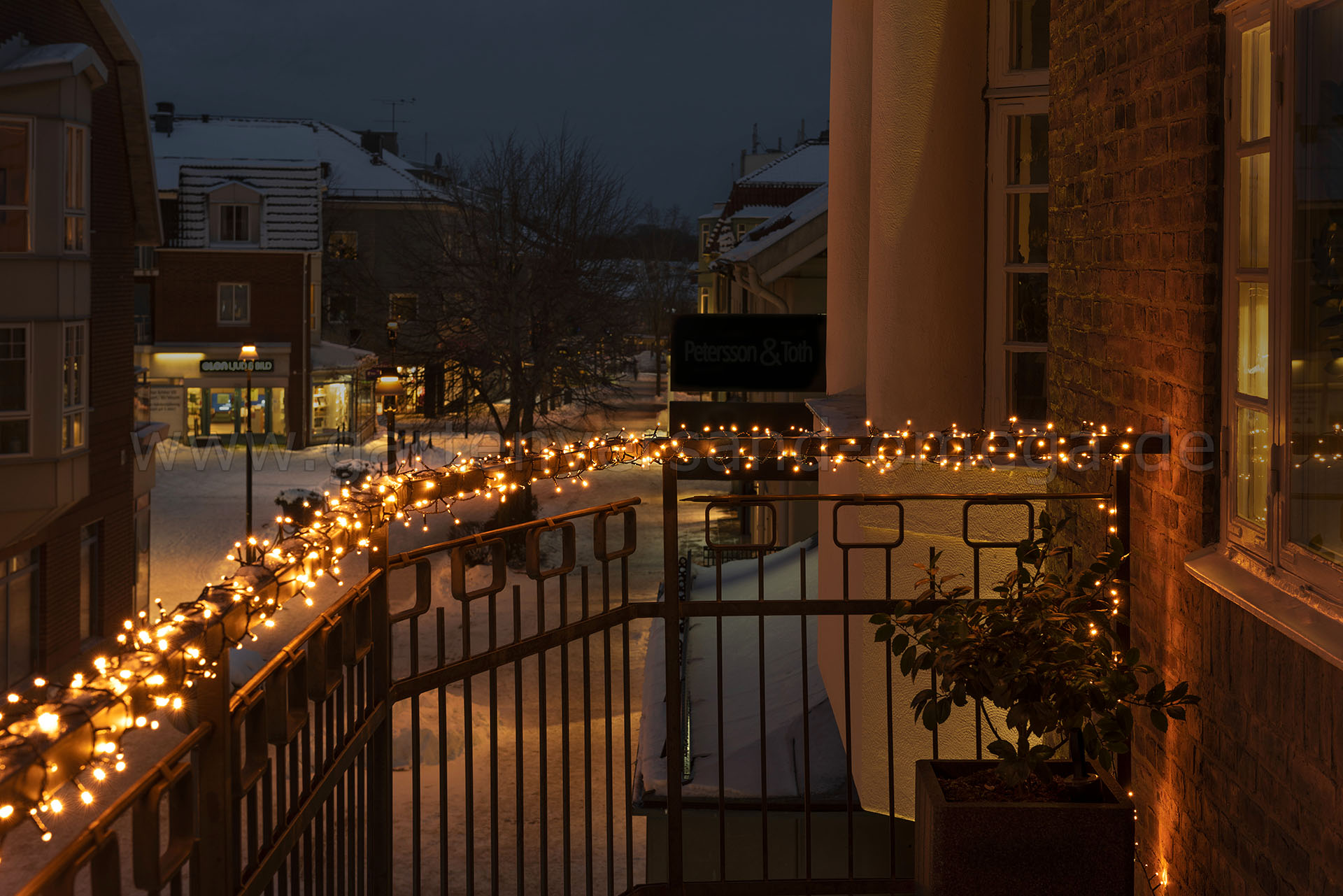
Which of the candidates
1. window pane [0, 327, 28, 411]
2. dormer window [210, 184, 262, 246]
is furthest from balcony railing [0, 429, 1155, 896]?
dormer window [210, 184, 262, 246]

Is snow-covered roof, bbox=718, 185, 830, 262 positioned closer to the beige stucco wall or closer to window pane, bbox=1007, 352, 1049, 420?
the beige stucco wall

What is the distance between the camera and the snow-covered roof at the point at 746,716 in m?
7.67

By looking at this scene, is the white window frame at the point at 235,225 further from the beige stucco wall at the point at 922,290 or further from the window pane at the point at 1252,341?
the window pane at the point at 1252,341

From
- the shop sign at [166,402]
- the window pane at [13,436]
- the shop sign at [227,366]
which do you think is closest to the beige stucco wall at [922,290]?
the window pane at [13,436]

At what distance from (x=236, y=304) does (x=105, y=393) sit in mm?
20687

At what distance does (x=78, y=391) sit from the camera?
651 inches

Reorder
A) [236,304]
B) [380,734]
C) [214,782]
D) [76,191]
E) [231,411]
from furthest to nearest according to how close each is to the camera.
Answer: [231,411] < [236,304] < [76,191] < [380,734] < [214,782]

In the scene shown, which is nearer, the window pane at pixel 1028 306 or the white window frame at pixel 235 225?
the window pane at pixel 1028 306

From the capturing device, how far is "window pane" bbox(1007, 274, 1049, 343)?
252 inches

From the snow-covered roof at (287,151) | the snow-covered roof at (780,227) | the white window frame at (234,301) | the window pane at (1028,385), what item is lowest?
the window pane at (1028,385)

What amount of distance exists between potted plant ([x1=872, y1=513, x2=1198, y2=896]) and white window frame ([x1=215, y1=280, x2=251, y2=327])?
36.0m

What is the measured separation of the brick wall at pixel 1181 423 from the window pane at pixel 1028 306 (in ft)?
5.91

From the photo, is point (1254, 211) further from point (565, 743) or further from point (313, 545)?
point (565, 743)

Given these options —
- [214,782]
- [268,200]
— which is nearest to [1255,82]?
[214,782]
